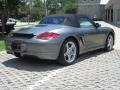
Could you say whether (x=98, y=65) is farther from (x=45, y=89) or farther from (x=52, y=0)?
(x=52, y=0)

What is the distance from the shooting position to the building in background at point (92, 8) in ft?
245

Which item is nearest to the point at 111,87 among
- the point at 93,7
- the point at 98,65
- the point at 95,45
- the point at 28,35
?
the point at 98,65

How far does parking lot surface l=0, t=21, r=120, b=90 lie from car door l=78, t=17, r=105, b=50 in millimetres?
426

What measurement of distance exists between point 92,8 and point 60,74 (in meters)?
72.6

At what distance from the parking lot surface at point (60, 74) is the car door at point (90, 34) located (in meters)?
0.43

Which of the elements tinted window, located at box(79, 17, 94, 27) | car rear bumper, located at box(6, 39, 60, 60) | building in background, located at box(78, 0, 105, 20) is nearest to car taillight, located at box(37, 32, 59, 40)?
car rear bumper, located at box(6, 39, 60, 60)

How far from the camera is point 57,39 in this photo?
7.23 metres

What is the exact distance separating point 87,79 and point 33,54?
5.63 ft

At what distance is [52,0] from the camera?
9025 cm

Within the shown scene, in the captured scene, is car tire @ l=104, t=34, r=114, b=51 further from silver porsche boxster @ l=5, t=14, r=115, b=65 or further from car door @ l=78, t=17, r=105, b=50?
silver porsche boxster @ l=5, t=14, r=115, b=65

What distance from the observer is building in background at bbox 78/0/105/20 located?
74750 mm

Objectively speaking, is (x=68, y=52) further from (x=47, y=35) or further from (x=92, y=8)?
(x=92, y=8)

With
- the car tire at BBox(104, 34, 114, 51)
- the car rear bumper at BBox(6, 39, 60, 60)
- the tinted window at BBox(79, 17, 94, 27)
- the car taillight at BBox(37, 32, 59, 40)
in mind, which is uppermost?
the tinted window at BBox(79, 17, 94, 27)

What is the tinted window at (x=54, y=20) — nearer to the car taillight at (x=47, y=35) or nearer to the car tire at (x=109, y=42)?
the car taillight at (x=47, y=35)
